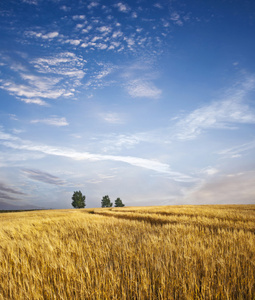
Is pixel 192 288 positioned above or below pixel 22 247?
above

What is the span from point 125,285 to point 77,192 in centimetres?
7183

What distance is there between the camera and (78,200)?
2675 inches

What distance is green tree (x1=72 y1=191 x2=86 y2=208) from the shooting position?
67250 millimetres

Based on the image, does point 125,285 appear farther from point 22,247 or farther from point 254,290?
point 22,247

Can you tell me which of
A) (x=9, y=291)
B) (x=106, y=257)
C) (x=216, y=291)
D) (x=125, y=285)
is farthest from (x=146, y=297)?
(x=9, y=291)

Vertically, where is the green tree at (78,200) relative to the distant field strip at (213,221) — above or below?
below

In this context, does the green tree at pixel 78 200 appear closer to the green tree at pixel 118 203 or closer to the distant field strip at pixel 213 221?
the green tree at pixel 118 203

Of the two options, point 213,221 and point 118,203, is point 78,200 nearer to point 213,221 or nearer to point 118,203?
point 118,203

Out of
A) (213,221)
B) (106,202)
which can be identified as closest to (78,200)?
(106,202)

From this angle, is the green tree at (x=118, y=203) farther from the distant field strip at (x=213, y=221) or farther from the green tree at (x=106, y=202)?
the distant field strip at (x=213, y=221)

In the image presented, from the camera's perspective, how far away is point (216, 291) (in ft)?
6.75

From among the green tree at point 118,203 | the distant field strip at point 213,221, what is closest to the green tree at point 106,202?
the green tree at point 118,203

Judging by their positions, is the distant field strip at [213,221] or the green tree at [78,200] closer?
the distant field strip at [213,221]

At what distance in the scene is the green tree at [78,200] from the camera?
6725cm
